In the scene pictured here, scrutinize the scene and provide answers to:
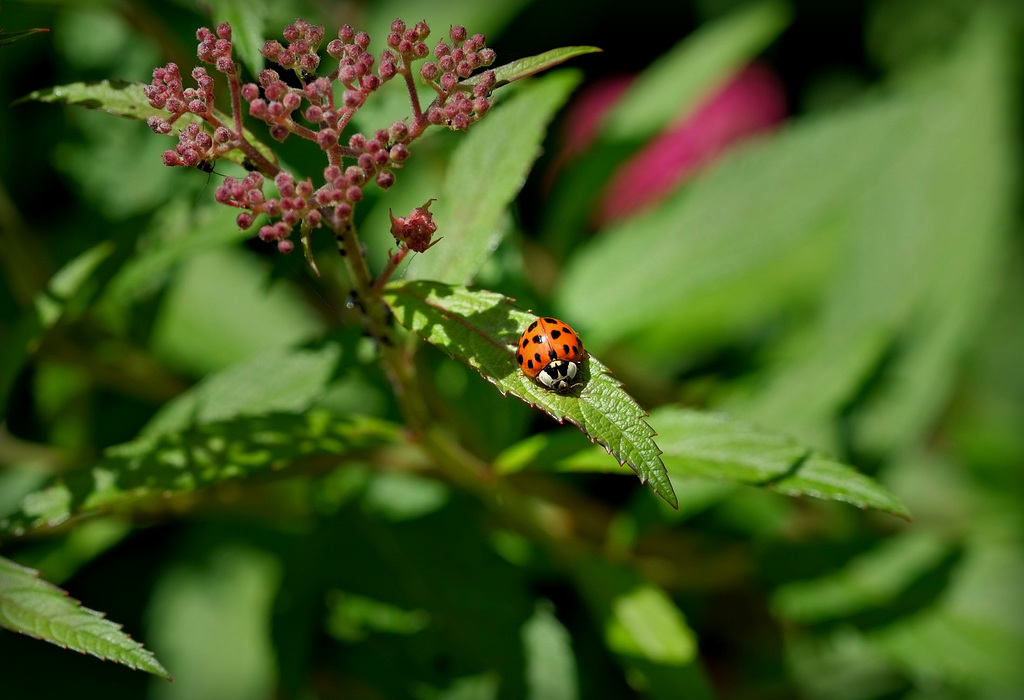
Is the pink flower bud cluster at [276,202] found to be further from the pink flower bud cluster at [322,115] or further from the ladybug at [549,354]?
the ladybug at [549,354]

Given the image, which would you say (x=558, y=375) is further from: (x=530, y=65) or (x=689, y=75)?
(x=689, y=75)

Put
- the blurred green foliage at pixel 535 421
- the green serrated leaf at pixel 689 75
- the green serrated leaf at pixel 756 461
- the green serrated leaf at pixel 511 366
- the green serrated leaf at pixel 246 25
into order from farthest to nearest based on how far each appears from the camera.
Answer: the green serrated leaf at pixel 689 75 → the blurred green foliage at pixel 535 421 → the green serrated leaf at pixel 246 25 → the green serrated leaf at pixel 756 461 → the green serrated leaf at pixel 511 366

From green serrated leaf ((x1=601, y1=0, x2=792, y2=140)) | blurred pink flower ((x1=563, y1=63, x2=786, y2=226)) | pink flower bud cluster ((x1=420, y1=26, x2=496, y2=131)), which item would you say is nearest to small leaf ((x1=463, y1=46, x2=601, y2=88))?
pink flower bud cluster ((x1=420, y1=26, x2=496, y2=131))

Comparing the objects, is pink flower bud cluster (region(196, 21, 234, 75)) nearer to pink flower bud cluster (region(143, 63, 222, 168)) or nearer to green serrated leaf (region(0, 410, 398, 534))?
pink flower bud cluster (region(143, 63, 222, 168))

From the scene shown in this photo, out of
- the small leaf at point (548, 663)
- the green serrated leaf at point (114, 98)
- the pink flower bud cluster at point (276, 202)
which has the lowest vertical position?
the small leaf at point (548, 663)

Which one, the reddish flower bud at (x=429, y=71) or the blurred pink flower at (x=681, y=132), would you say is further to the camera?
the blurred pink flower at (x=681, y=132)

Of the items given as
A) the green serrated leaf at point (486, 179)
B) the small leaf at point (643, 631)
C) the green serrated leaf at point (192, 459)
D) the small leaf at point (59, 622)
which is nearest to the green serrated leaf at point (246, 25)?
the green serrated leaf at point (486, 179)

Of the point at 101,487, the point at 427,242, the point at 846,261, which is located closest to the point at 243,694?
the point at 101,487
